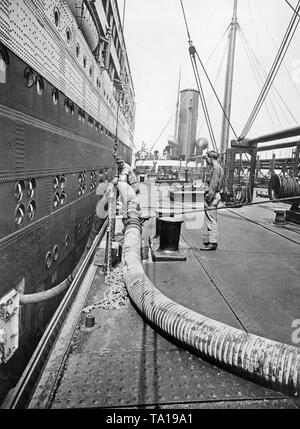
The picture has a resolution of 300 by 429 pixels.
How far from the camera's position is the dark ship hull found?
116 inches

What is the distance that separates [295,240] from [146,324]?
15.2 ft

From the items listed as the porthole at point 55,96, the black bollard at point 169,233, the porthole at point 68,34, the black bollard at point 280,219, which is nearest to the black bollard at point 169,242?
the black bollard at point 169,233

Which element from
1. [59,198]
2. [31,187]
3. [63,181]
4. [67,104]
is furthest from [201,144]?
[31,187]

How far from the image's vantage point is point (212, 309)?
3.16 m

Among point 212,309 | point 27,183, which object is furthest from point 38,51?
→ point 212,309

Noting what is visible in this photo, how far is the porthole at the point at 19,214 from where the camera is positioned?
10.4 ft

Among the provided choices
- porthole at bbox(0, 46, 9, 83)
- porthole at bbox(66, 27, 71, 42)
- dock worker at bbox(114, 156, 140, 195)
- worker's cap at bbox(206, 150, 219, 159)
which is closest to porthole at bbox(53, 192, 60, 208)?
dock worker at bbox(114, 156, 140, 195)

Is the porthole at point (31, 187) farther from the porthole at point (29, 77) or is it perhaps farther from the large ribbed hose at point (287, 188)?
the large ribbed hose at point (287, 188)

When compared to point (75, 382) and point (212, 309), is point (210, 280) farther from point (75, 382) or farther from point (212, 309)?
point (75, 382)

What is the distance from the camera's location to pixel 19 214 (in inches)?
128

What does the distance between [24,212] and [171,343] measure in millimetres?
2160

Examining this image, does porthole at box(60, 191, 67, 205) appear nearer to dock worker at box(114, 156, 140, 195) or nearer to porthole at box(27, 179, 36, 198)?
porthole at box(27, 179, 36, 198)

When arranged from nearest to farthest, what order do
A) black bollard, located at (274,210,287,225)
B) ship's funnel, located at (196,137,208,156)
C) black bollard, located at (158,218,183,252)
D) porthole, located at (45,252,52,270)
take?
1. porthole, located at (45,252,52,270)
2. black bollard, located at (158,218,183,252)
3. black bollard, located at (274,210,287,225)
4. ship's funnel, located at (196,137,208,156)

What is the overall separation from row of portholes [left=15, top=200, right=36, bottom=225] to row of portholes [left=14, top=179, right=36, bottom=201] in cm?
10
